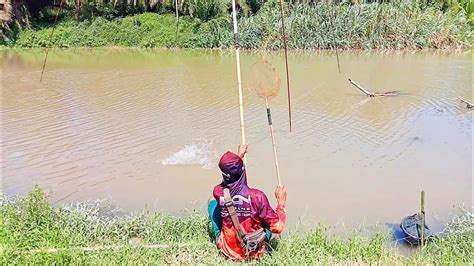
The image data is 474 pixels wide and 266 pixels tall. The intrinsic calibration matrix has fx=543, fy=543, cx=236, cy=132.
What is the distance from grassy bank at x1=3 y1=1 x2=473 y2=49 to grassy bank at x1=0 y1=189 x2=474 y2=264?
1397 centimetres

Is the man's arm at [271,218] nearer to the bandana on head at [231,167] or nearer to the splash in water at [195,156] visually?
the bandana on head at [231,167]

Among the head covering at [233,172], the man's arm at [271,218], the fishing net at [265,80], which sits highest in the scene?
the fishing net at [265,80]

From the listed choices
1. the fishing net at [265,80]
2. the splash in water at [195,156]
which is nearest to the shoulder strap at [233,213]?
the fishing net at [265,80]

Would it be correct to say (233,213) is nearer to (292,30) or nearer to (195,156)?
(195,156)

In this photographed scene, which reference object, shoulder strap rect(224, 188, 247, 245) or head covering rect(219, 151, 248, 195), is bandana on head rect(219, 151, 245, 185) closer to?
head covering rect(219, 151, 248, 195)

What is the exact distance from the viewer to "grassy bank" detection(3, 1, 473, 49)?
19.5 m

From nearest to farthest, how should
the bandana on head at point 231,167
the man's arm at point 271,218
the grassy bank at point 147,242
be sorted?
the bandana on head at point 231,167
the man's arm at point 271,218
the grassy bank at point 147,242

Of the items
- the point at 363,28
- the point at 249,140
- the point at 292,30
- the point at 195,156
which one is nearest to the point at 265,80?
the point at 195,156

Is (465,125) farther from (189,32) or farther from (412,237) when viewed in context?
(189,32)

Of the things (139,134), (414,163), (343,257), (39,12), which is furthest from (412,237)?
(39,12)

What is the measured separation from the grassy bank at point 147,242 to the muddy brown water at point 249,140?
3.75 feet

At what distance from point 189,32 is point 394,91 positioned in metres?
13.4

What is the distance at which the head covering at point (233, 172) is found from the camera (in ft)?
11.0

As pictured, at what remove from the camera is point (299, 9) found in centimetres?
2170
